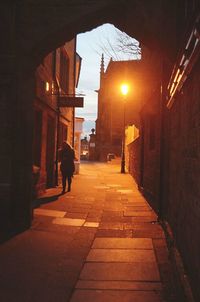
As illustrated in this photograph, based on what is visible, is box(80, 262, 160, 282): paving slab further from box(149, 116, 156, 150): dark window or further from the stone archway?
box(149, 116, 156, 150): dark window

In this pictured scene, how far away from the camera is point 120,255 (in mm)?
6305

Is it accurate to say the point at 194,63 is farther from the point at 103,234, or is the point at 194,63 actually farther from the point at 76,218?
the point at 76,218

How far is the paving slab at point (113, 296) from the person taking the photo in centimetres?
446

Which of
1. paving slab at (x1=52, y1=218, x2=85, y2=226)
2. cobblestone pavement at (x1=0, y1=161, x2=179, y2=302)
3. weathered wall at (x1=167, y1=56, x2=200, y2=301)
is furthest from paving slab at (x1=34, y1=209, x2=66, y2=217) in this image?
weathered wall at (x1=167, y1=56, x2=200, y2=301)

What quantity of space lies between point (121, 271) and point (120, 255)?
821mm

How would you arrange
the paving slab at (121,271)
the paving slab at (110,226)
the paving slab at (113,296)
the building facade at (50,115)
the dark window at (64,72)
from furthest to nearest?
the dark window at (64,72) < the building facade at (50,115) < the paving slab at (110,226) < the paving slab at (121,271) < the paving slab at (113,296)

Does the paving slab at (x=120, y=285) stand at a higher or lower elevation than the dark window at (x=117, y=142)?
lower

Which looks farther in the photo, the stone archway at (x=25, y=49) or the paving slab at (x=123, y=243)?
the stone archway at (x=25, y=49)

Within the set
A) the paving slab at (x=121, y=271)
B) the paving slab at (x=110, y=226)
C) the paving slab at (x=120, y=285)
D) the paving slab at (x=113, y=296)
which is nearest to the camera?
the paving slab at (x=113, y=296)

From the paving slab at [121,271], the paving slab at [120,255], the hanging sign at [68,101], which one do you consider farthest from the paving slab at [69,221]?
the hanging sign at [68,101]

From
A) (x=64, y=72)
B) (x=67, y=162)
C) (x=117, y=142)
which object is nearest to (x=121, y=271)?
(x=67, y=162)

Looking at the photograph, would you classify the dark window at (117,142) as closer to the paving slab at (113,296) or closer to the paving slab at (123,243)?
the paving slab at (123,243)

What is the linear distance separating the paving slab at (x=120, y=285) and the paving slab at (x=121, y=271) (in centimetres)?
14

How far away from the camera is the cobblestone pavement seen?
469cm
